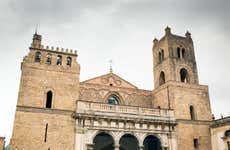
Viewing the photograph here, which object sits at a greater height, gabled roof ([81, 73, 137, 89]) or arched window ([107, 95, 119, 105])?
gabled roof ([81, 73, 137, 89])

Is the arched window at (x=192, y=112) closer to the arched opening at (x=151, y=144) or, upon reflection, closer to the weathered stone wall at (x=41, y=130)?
the arched opening at (x=151, y=144)

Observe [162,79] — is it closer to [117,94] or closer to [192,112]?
[192,112]

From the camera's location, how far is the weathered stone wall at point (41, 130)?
21172 mm

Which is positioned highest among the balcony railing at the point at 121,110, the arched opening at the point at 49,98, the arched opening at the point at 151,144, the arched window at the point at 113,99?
the arched window at the point at 113,99

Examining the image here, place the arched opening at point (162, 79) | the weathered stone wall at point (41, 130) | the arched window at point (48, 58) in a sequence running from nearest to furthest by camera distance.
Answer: the weathered stone wall at point (41, 130) → the arched window at point (48, 58) → the arched opening at point (162, 79)

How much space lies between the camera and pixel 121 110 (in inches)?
972

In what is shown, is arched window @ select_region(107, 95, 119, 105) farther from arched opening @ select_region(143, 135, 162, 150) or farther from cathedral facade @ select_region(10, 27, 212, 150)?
arched opening @ select_region(143, 135, 162, 150)

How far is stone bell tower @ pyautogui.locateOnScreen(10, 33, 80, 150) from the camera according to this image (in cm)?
2161

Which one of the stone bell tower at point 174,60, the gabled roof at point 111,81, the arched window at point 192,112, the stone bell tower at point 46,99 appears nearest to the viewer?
the stone bell tower at point 46,99

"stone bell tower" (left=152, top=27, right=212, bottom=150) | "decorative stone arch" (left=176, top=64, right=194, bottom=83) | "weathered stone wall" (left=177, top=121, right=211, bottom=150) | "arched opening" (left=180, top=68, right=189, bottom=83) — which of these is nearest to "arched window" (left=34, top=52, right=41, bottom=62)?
"stone bell tower" (left=152, top=27, right=212, bottom=150)

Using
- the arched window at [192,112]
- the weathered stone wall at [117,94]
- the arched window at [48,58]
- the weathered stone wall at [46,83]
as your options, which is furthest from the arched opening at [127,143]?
the arched window at [48,58]

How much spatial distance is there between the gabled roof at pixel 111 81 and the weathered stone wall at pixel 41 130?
24.3 feet

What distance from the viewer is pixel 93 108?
78.2 feet

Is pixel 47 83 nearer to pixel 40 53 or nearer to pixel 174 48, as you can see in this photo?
pixel 40 53
